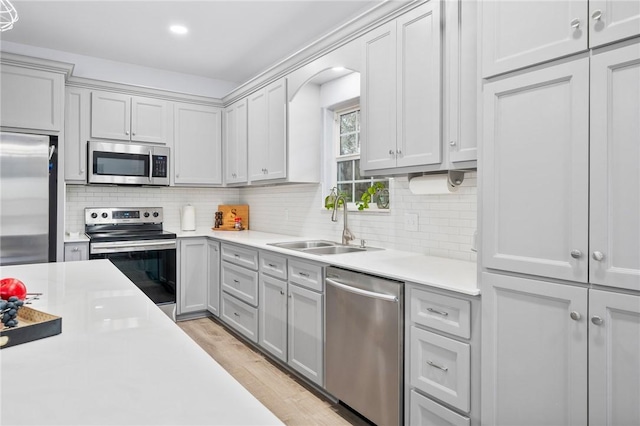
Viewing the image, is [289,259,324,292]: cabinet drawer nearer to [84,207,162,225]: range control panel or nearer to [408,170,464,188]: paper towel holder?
[408,170,464,188]: paper towel holder

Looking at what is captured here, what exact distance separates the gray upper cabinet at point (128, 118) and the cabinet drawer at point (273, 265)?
2.10 meters

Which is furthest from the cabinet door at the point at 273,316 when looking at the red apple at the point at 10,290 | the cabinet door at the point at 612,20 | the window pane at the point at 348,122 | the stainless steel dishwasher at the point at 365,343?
the cabinet door at the point at 612,20

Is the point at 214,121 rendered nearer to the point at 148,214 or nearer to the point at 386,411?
the point at 148,214

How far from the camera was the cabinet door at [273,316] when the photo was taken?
2906 millimetres

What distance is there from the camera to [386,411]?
2031 mm

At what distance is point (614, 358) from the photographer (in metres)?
1.30

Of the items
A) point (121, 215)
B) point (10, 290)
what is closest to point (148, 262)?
point (121, 215)

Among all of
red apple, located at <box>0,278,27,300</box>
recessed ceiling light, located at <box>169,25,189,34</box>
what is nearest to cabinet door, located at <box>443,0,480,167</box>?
red apple, located at <box>0,278,27,300</box>

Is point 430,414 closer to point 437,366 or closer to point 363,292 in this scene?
point 437,366

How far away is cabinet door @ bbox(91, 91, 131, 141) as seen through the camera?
398cm

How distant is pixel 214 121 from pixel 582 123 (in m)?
4.03

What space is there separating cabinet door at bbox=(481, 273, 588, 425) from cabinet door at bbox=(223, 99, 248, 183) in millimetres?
3135

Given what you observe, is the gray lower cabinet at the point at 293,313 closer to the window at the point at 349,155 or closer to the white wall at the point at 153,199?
the window at the point at 349,155

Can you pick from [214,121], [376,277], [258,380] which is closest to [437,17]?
[376,277]
